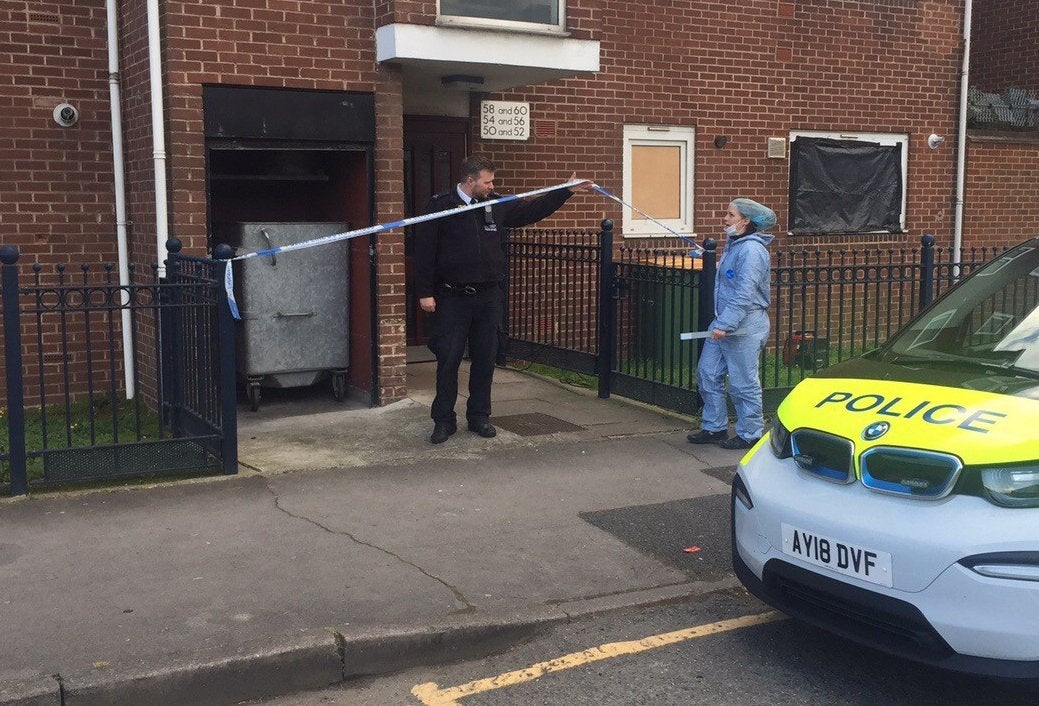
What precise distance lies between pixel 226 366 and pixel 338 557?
5.86 feet

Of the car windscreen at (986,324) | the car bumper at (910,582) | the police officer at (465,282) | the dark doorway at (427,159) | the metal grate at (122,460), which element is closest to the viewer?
the car bumper at (910,582)

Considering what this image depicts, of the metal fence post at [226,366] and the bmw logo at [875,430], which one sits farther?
the metal fence post at [226,366]

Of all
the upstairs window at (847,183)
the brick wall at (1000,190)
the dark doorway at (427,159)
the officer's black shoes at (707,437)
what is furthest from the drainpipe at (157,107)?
the brick wall at (1000,190)

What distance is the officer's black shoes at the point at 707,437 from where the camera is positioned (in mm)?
8188

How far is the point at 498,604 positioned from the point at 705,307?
4000 millimetres

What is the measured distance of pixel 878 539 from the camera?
401cm

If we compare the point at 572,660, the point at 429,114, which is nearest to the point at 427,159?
the point at 429,114

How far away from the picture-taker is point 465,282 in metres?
7.86

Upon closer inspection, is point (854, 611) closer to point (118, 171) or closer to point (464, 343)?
point (464, 343)

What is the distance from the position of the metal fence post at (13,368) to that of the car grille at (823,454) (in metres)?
4.31

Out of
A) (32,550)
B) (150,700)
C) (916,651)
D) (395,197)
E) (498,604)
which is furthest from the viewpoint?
(395,197)

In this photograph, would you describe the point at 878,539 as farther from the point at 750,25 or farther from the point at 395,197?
the point at 750,25

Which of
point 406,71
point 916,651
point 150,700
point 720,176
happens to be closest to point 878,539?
point 916,651

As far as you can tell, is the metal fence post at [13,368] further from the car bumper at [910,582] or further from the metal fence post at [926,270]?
the metal fence post at [926,270]
